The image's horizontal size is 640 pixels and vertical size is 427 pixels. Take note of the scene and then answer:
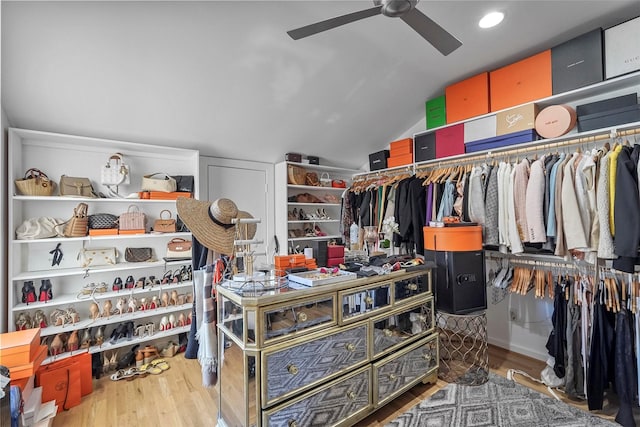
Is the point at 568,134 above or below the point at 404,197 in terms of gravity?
above

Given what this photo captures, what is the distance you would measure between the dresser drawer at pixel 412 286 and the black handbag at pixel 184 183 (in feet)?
7.13

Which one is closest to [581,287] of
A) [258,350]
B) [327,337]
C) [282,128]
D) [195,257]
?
[327,337]

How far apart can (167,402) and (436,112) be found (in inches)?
140

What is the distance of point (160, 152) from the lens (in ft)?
9.34

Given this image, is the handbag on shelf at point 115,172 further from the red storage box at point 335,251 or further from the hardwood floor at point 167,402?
the red storage box at point 335,251

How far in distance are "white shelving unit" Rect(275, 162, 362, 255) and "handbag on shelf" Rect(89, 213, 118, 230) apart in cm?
166

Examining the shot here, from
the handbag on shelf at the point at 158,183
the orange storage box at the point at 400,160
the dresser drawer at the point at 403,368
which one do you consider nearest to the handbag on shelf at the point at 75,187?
the handbag on shelf at the point at 158,183

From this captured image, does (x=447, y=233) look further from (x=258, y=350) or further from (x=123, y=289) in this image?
(x=123, y=289)

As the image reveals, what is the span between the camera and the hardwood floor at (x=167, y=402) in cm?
186

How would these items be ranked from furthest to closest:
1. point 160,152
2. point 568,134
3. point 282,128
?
point 282,128, point 160,152, point 568,134

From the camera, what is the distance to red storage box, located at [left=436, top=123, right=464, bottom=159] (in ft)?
9.33

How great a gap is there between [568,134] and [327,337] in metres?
2.38

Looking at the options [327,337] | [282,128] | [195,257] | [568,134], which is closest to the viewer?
[327,337]

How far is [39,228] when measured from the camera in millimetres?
2268
